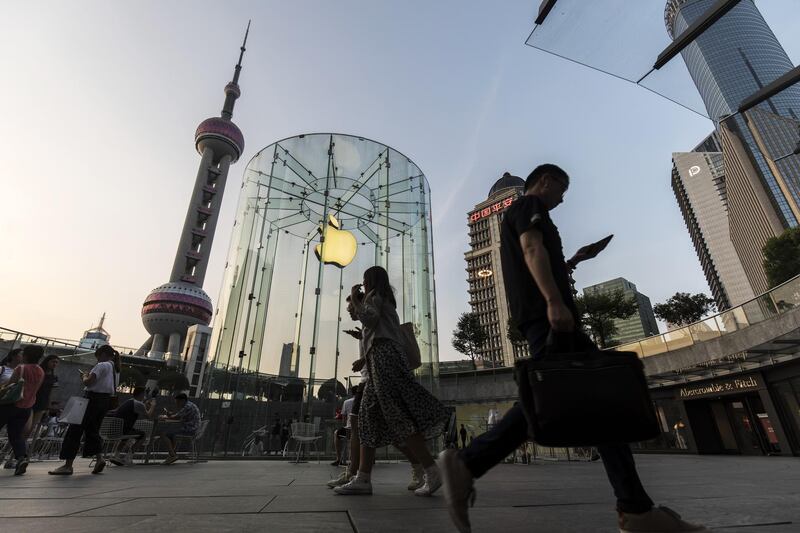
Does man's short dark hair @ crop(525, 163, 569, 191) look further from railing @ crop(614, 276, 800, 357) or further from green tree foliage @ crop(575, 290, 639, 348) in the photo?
green tree foliage @ crop(575, 290, 639, 348)

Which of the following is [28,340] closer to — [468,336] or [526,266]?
[526,266]

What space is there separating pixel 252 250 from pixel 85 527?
34.6ft

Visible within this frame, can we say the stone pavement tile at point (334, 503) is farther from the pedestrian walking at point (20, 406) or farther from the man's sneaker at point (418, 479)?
the pedestrian walking at point (20, 406)

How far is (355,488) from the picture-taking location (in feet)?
9.94

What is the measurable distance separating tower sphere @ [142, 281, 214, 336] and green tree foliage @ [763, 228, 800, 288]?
77176mm

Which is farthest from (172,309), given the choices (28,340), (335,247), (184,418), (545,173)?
(545,173)

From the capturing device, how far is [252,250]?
37.9 ft

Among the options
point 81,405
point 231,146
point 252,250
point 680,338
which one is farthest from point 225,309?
point 231,146

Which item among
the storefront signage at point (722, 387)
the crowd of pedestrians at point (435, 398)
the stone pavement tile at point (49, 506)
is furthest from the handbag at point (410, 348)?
the storefront signage at point (722, 387)

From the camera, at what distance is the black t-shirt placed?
6.43ft

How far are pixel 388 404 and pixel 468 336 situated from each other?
45.3 meters

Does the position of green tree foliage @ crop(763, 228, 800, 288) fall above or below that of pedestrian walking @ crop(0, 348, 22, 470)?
above

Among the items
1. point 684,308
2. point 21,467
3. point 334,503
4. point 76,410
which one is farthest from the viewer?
point 684,308

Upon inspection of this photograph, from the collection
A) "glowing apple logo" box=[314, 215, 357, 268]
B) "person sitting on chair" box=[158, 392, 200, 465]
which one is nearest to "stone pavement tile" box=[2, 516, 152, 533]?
"person sitting on chair" box=[158, 392, 200, 465]
